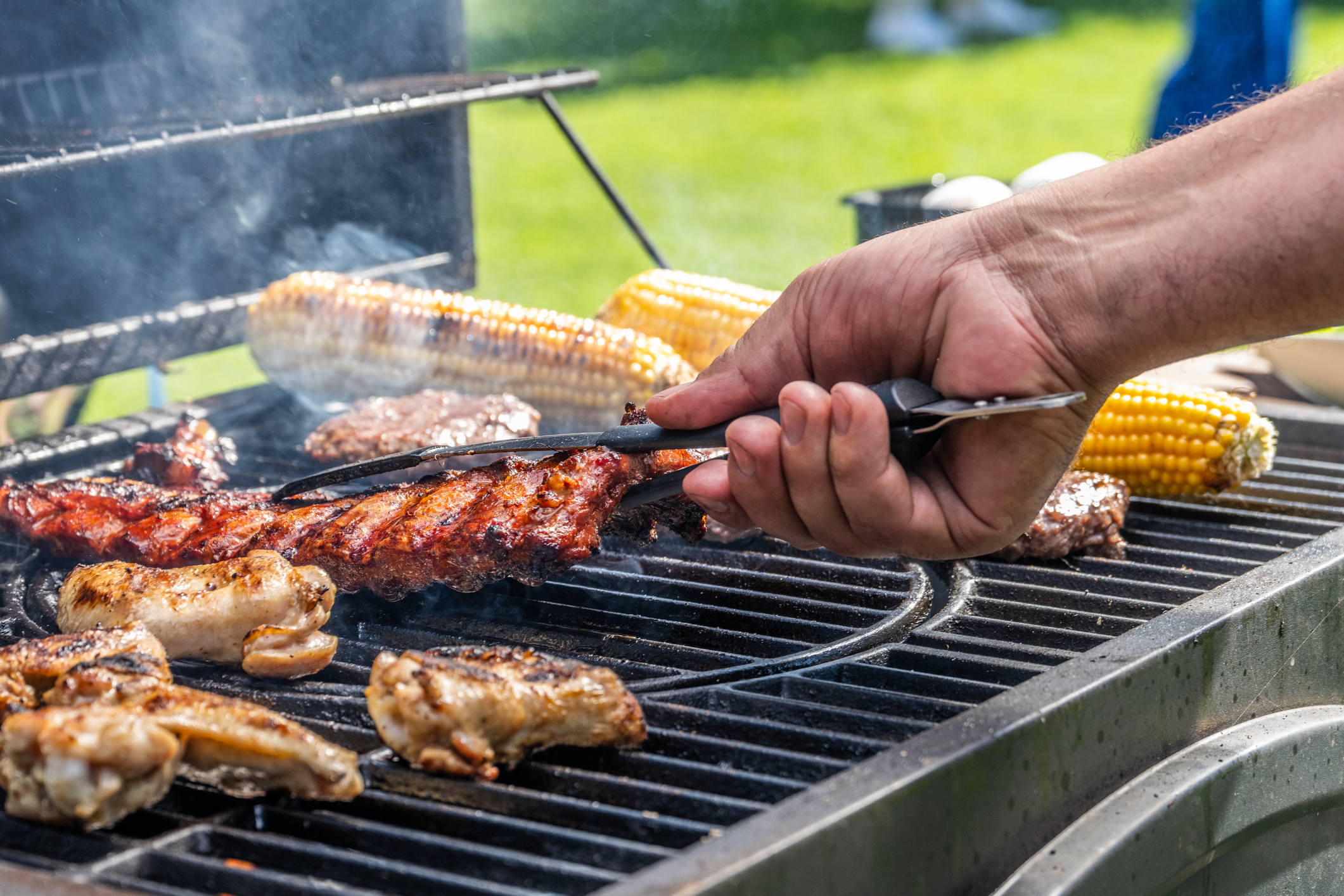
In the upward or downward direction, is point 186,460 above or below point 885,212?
below

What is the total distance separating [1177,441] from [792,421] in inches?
60.1

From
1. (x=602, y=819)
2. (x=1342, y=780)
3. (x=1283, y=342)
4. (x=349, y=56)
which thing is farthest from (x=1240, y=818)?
(x=349, y=56)

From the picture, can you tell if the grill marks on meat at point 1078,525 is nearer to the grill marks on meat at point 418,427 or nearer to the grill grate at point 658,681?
the grill grate at point 658,681

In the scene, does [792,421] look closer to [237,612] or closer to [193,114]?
[237,612]

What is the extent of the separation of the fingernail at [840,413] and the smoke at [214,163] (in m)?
2.34

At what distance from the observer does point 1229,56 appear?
5680mm

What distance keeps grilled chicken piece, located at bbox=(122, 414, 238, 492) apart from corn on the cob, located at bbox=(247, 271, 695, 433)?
707 millimetres

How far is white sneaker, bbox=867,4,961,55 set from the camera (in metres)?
19.0

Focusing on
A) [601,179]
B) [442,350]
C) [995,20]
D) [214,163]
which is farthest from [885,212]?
[995,20]

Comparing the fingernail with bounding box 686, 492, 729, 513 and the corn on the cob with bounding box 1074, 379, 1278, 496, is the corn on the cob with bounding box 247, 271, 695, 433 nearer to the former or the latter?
the corn on the cob with bounding box 1074, 379, 1278, 496

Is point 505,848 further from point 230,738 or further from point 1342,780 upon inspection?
point 1342,780

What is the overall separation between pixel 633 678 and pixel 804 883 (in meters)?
0.78

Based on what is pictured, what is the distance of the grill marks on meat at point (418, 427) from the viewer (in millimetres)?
3332

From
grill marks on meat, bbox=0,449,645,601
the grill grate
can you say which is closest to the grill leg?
the grill grate
